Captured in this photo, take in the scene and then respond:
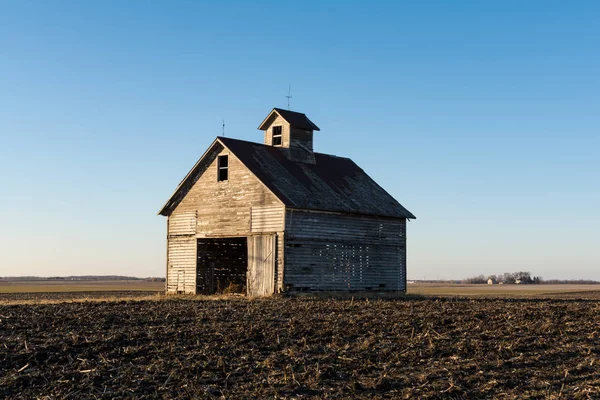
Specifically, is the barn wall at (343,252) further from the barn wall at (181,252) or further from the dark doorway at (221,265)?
the barn wall at (181,252)

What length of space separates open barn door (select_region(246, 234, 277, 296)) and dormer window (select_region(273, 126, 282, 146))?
25.2ft

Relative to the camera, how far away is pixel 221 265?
41.8m

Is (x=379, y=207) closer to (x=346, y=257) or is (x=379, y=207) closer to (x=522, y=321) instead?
(x=346, y=257)

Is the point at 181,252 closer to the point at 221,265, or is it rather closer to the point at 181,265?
the point at 181,265

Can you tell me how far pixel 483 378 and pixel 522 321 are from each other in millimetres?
9165

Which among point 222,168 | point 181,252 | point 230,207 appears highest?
point 222,168

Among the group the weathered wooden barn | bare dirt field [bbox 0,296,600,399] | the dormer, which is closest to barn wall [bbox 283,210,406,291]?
the weathered wooden barn

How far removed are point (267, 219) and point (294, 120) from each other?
7970 mm

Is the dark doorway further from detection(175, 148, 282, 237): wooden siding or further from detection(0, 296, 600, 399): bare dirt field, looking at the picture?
detection(0, 296, 600, 399): bare dirt field

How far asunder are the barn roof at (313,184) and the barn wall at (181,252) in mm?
1001

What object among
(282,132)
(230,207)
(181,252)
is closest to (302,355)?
(230,207)

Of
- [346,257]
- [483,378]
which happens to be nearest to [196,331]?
[483,378]

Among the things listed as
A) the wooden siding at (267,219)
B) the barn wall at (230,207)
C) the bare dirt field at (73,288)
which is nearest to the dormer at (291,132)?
the barn wall at (230,207)

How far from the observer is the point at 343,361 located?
16219mm
